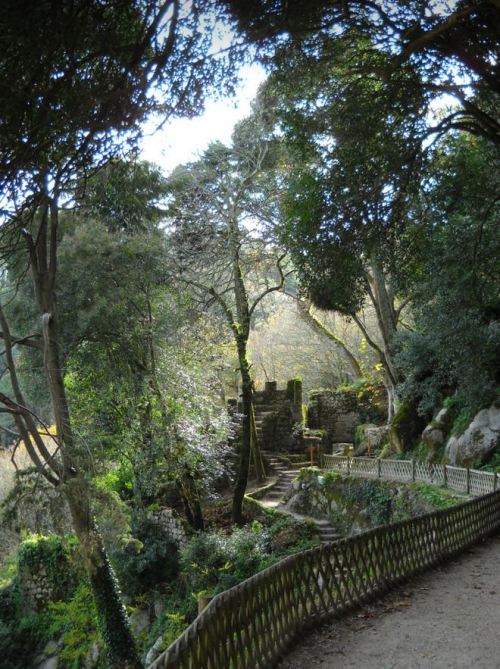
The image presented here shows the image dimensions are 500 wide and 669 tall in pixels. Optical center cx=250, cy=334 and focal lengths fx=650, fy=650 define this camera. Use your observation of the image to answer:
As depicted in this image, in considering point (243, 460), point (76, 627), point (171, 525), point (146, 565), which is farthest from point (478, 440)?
point (76, 627)

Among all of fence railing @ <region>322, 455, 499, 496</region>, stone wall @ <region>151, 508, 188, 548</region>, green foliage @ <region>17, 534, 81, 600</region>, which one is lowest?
green foliage @ <region>17, 534, 81, 600</region>

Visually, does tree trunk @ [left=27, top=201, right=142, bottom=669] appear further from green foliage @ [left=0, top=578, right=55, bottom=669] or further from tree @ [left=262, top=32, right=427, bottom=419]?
green foliage @ [left=0, top=578, right=55, bottom=669]

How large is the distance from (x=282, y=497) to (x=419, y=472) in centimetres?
706

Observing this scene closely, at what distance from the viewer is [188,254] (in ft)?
68.2

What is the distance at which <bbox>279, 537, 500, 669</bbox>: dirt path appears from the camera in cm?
604

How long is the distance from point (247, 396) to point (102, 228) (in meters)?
8.17

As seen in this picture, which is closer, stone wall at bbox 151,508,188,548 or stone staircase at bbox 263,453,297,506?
stone wall at bbox 151,508,188,548

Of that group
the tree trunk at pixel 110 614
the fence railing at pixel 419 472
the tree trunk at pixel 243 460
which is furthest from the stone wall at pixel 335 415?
the tree trunk at pixel 110 614

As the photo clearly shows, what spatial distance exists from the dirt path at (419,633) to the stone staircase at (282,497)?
30.6 feet

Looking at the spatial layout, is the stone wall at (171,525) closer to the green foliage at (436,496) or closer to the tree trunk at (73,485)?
the tree trunk at (73,485)

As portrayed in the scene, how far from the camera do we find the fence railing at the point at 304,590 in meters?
5.33

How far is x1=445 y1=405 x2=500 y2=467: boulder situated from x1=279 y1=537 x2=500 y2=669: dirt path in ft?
30.7

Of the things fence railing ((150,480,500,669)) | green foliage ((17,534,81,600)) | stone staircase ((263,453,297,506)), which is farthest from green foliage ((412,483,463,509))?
green foliage ((17,534,81,600))

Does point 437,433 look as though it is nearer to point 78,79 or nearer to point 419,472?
point 419,472
